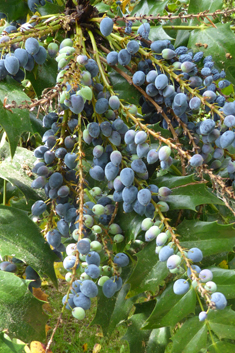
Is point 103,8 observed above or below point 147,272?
above

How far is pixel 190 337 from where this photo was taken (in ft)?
2.37

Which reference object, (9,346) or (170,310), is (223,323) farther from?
(9,346)

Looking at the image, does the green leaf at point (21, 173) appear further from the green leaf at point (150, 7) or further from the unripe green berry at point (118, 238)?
the green leaf at point (150, 7)

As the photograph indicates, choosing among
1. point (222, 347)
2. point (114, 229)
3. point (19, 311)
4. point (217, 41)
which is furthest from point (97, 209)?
point (217, 41)

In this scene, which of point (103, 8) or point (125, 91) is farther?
point (103, 8)

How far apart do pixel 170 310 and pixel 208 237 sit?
0.59ft

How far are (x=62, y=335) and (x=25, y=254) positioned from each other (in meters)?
1.47

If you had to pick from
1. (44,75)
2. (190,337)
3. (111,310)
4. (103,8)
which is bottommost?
(111,310)

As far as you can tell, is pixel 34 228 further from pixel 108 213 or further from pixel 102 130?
pixel 102 130

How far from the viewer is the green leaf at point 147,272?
0.72m

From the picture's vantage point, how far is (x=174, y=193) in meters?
0.72

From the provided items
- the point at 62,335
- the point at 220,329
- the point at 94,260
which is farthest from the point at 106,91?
the point at 62,335

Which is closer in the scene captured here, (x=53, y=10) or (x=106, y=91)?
(x=106, y=91)

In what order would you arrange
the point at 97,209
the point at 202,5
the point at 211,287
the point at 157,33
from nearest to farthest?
the point at 211,287, the point at 97,209, the point at 157,33, the point at 202,5
